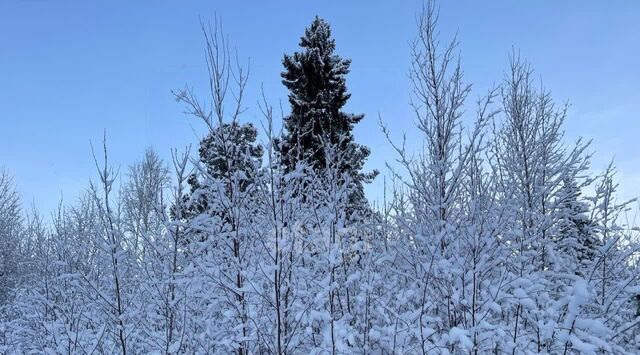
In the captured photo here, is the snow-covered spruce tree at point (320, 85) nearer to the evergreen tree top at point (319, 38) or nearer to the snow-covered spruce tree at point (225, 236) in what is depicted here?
the evergreen tree top at point (319, 38)

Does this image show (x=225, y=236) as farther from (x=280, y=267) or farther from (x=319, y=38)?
(x=319, y=38)

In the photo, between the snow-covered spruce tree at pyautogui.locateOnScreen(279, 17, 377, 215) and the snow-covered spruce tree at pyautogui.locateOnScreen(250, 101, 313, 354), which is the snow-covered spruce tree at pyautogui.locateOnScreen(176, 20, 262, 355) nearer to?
the snow-covered spruce tree at pyautogui.locateOnScreen(250, 101, 313, 354)

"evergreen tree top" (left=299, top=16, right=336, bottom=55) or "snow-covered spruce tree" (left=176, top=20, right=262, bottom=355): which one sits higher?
"evergreen tree top" (left=299, top=16, right=336, bottom=55)

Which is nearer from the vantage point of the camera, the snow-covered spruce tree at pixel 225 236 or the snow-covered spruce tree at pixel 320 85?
the snow-covered spruce tree at pixel 225 236

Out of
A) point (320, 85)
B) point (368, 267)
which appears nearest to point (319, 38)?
point (320, 85)

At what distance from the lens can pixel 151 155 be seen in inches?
928

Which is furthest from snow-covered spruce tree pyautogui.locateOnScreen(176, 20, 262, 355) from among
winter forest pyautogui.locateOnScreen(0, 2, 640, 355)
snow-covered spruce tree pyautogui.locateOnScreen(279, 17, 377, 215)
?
snow-covered spruce tree pyautogui.locateOnScreen(279, 17, 377, 215)

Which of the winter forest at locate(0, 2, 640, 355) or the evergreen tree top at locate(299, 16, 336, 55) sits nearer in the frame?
the winter forest at locate(0, 2, 640, 355)

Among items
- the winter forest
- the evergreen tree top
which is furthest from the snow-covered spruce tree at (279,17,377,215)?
the winter forest

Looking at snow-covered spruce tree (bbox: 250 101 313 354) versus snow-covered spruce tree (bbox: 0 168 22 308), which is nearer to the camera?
snow-covered spruce tree (bbox: 250 101 313 354)

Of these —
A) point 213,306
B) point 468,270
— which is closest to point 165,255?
point 213,306

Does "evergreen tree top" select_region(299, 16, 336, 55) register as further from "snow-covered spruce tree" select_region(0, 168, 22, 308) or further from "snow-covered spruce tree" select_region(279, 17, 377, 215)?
"snow-covered spruce tree" select_region(0, 168, 22, 308)

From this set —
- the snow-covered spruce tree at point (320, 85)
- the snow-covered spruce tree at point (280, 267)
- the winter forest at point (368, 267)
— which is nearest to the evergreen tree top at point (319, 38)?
the snow-covered spruce tree at point (320, 85)

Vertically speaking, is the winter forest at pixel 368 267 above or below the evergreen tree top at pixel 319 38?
below
